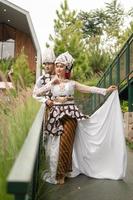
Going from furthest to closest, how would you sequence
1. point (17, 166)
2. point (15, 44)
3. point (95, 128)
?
point (15, 44) → point (95, 128) → point (17, 166)

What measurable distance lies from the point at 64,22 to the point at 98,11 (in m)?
30.1

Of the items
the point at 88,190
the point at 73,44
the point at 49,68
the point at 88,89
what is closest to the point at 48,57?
the point at 49,68

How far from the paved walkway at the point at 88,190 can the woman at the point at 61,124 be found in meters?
0.18

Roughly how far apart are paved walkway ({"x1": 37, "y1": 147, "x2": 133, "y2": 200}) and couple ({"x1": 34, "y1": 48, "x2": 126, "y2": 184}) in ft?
0.60

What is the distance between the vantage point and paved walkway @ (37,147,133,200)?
4734 mm

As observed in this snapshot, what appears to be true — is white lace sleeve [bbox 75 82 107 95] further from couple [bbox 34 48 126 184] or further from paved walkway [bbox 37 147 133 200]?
paved walkway [bbox 37 147 133 200]

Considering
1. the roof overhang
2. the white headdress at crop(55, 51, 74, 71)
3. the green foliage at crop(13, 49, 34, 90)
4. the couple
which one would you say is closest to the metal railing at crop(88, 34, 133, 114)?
the green foliage at crop(13, 49, 34, 90)

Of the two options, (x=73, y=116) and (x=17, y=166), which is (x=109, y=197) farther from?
(x=17, y=166)

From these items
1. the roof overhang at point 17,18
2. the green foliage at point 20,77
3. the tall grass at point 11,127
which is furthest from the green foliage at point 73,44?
the tall grass at point 11,127

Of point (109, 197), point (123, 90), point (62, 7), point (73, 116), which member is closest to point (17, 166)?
point (109, 197)

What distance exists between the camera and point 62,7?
3628cm

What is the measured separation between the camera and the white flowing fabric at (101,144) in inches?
237

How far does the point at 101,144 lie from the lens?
6160 mm

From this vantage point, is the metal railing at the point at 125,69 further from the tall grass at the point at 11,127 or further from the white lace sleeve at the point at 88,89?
the tall grass at the point at 11,127
